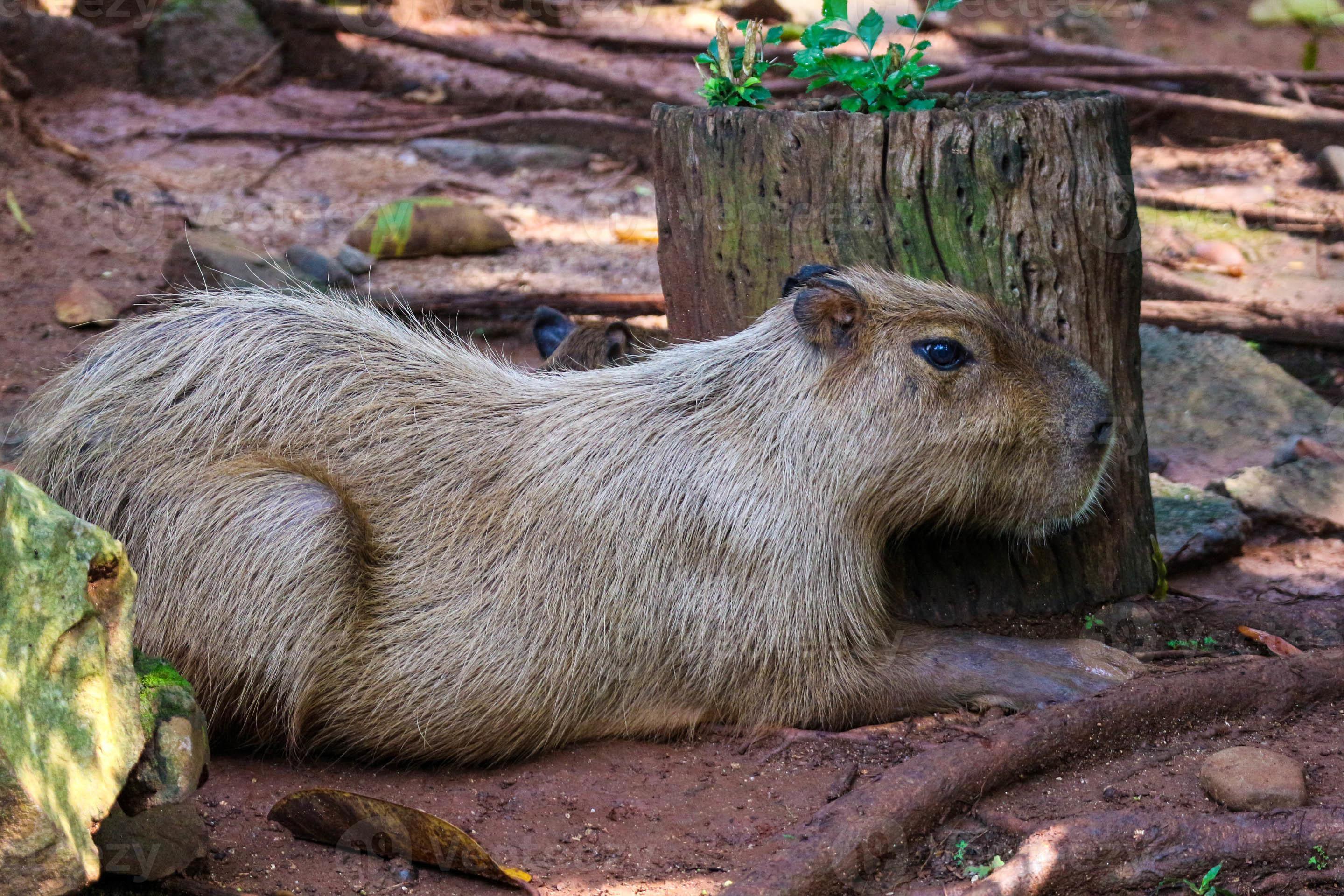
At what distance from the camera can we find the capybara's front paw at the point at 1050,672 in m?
3.42

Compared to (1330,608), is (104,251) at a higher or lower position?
higher

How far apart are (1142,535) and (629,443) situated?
5.44 ft

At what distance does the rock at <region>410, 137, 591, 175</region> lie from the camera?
9586mm

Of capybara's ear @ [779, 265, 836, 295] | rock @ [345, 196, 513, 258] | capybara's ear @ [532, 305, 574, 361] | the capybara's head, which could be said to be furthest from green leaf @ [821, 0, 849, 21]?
rock @ [345, 196, 513, 258]

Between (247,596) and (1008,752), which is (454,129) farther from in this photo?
(1008,752)

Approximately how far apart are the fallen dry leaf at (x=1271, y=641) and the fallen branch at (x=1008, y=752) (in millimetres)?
222

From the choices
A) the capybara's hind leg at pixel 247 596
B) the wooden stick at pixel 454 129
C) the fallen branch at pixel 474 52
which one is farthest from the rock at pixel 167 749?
the fallen branch at pixel 474 52

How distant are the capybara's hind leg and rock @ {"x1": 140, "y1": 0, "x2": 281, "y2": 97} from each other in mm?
8153

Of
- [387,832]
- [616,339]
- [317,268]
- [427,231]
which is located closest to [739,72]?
[616,339]

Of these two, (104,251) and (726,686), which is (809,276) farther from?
(104,251)

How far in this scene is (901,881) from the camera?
270 cm

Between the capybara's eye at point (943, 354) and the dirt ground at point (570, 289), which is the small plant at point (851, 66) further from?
the dirt ground at point (570, 289)

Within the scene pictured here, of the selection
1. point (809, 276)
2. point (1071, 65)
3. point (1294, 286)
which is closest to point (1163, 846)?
point (809, 276)

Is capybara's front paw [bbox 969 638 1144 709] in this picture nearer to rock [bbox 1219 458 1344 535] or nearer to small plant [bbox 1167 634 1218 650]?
small plant [bbox 1167 634 1218 650]
